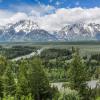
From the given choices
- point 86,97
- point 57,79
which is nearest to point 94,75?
point 57,79

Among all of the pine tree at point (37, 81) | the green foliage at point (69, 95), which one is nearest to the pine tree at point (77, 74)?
the green foliage at point (69, 95)

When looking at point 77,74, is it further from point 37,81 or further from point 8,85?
point 8,85

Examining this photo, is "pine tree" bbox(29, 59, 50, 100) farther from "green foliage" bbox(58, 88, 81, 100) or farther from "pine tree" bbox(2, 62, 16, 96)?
"green foliage" bbox(58, 88, 81, 100)

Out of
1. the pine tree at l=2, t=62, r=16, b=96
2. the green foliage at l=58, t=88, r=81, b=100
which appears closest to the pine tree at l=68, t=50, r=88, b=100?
the green foliage at l=58, t=88, r=81, b=100

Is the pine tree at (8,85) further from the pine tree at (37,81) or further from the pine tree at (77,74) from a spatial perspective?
the pine tree at (77,74)

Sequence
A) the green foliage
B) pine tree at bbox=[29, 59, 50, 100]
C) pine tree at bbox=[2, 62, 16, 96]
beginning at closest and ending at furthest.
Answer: the green foliage, pine tree at bbox=[2, 62, 16, 96], pine tree at bbox=[29, 59, 50, 100]

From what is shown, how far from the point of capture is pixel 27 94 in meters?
70.5

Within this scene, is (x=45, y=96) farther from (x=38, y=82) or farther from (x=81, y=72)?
(x=81, y=72)

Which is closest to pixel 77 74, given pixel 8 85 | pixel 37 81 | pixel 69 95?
pixel 69 95

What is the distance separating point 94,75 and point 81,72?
4476 inches

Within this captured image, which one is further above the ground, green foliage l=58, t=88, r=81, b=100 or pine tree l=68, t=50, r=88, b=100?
pine tree l=68, t=50, r=88, b=100

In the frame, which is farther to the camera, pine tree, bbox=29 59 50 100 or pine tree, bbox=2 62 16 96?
pine tree, bbox=29 59 50 100

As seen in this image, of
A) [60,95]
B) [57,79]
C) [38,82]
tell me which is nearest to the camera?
[60,95]

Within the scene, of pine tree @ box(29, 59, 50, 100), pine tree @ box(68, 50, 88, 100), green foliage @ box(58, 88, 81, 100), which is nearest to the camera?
green foliage @ box(58, 88, 81, 100)
